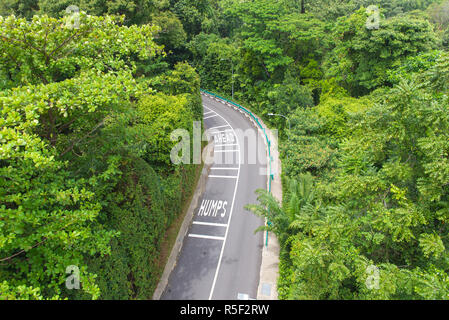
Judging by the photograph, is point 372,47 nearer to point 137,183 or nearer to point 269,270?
point 269,270

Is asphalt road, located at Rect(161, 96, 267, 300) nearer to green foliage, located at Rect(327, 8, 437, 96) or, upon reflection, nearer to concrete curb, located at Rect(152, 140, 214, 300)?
concrete curb, located at Rect(152, 140, 214, 300)

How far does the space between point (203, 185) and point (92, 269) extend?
15126mm

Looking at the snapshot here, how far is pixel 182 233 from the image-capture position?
2017 centimetres

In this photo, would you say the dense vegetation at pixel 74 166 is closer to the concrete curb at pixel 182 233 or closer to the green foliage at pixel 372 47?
the concrete curb at pixel 182 233

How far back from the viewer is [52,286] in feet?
27.8

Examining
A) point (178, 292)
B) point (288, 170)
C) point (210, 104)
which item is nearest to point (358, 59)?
point (288, 170)

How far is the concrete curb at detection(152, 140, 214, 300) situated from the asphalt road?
279 millimetres

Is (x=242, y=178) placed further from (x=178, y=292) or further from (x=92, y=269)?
(x=92, y=269)

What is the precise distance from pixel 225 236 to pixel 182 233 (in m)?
3.03

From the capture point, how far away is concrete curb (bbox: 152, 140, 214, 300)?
1659 centimetres
